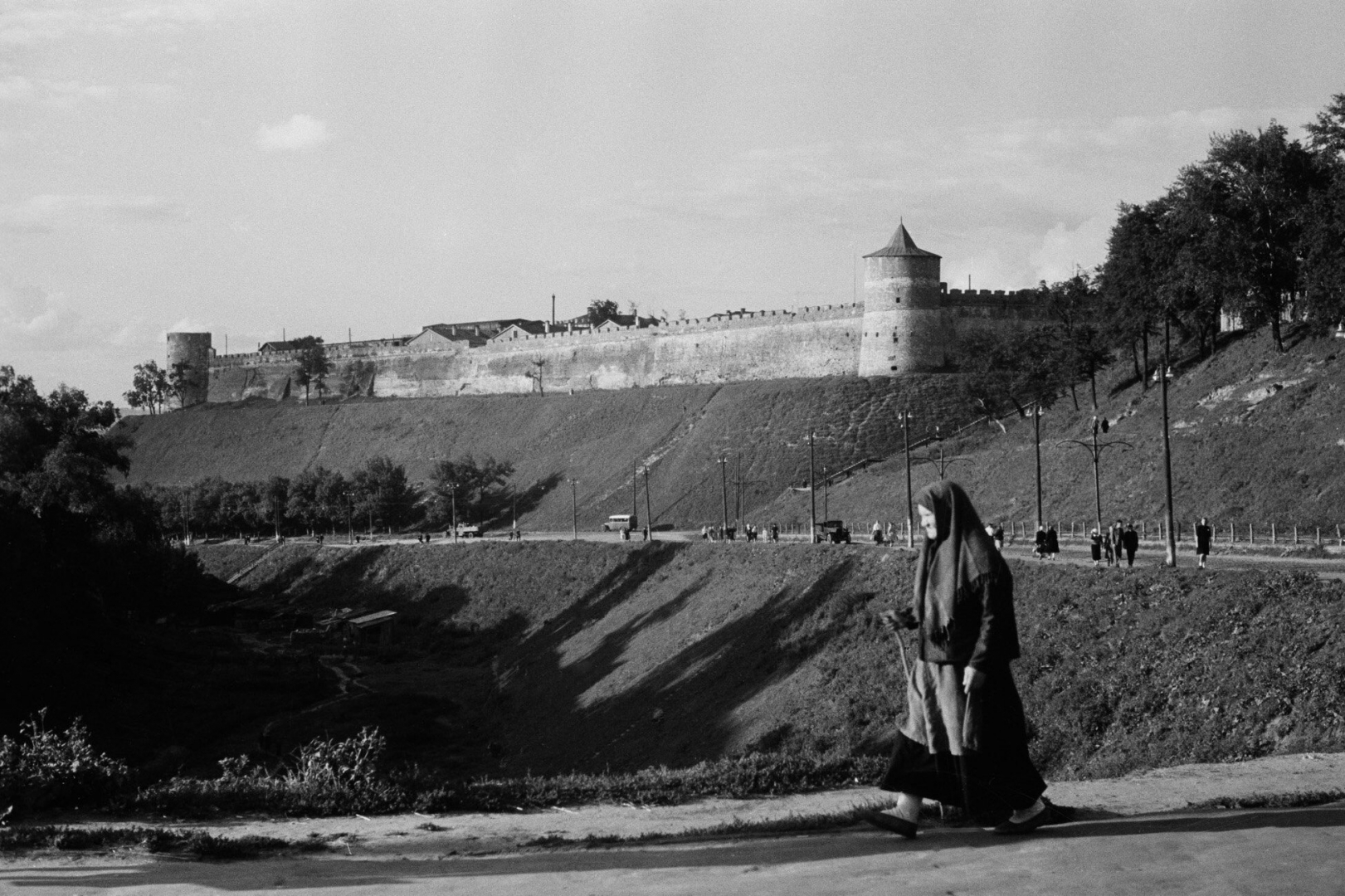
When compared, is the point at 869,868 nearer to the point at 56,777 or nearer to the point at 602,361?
the point at 56,777

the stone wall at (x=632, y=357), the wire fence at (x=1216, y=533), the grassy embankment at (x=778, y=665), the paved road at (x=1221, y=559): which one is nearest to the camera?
the grassy embankment at (x=778, y=665)

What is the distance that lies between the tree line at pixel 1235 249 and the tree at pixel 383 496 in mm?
41857

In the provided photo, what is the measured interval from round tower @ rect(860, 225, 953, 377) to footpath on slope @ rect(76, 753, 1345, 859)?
69671mm

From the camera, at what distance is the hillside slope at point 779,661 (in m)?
18.3

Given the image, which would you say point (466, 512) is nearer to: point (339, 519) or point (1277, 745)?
point (339, 519)

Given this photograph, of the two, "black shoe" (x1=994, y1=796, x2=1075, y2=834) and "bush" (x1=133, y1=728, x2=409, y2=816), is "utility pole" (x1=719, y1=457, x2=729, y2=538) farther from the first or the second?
"black shoe" (x1=994, y1=796, x2=1075, y2=834)

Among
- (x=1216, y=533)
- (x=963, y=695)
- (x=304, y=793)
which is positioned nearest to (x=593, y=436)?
(x=1216, y=533)

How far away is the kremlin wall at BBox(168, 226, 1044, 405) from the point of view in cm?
8094

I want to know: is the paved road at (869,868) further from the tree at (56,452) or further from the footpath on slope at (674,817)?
the tree at (56,452)

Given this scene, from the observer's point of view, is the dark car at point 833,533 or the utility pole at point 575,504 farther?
the utility pole at point 575,504

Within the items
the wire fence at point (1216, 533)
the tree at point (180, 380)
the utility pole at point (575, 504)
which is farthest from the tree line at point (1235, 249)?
the tree at point (180, 380)

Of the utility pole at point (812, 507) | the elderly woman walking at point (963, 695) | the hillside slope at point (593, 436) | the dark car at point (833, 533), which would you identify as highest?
the hillside slope at point (593, 436)

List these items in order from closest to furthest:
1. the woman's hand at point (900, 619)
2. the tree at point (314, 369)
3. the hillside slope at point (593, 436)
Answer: the woman's hand at point (900, 619) → the hillside slope at point (593, 436) → the tree at point (314, 369)

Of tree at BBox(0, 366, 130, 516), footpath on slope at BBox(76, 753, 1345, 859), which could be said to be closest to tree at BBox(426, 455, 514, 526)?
tree at BBox(0, 366, 130, 516)
